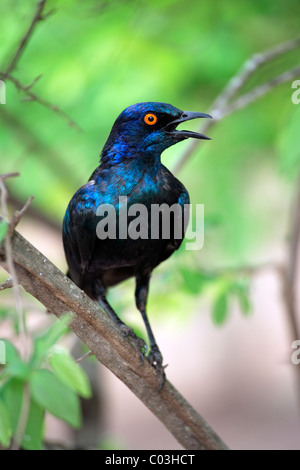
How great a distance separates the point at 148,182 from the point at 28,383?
1.67 m

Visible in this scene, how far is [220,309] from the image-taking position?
3889 millimetres

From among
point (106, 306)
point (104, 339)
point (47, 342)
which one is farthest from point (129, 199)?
point (47, 342)

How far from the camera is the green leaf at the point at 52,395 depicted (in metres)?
1.63

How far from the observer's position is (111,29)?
4.83 metres

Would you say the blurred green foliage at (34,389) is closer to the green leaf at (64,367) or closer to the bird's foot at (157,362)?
the green leaf at (64,367)

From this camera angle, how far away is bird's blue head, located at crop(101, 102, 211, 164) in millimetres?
3291

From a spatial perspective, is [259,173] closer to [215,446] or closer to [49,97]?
[49,97]

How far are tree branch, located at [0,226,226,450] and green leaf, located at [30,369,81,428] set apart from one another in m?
0.32

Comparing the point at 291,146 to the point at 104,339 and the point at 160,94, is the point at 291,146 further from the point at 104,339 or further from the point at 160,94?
the point at 160,94

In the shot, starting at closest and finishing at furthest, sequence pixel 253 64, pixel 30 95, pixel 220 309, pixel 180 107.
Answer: pixel 30 95
pixel 220 309
pixel 253 64
pixel 180 107

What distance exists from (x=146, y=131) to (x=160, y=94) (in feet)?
6.54

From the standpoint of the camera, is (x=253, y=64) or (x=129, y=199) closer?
(x=129, y=199)

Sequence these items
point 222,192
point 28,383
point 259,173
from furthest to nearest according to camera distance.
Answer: point 259,173 → point 222,192 → point 28,383
